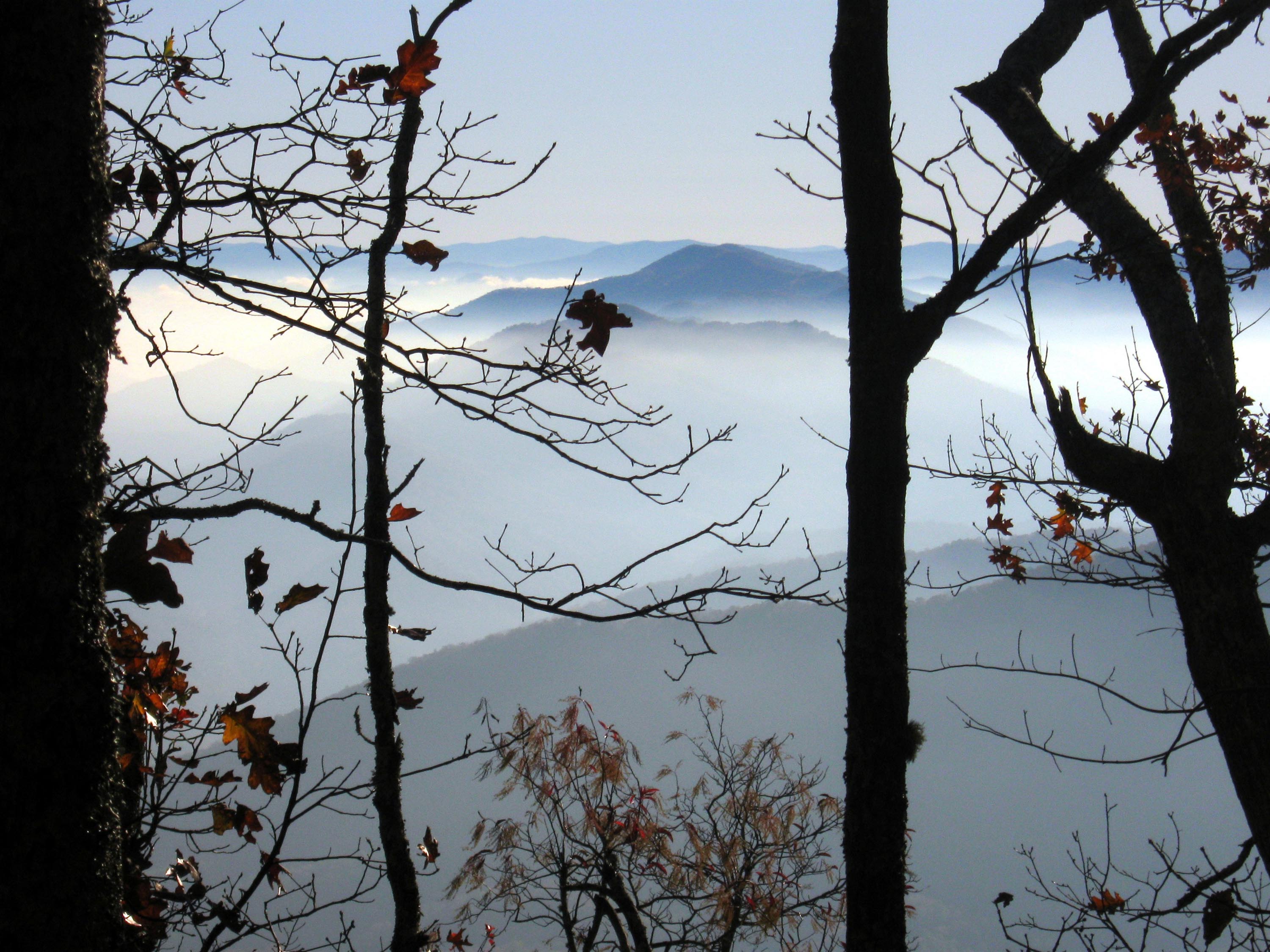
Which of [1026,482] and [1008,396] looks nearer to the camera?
[1026,482]

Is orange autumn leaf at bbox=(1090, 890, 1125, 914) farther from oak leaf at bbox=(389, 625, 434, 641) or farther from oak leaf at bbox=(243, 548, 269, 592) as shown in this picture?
oak leaf at bbox=(243, 548, 269, 592)

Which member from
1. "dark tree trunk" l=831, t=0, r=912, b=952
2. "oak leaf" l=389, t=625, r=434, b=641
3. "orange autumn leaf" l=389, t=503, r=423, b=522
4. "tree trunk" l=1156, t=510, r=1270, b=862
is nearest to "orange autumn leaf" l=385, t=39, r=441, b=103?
"orange autumn leaf" l=389, t=503, r=423, b=522

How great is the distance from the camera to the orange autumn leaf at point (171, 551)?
5.89ft

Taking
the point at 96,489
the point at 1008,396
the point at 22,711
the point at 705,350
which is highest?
the point at 705,350

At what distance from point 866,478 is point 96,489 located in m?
2.34

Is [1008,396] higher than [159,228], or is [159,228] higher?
[1008,396]

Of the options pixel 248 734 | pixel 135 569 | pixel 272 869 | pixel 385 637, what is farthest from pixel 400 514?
Result: pixel 385 637

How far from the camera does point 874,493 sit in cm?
298

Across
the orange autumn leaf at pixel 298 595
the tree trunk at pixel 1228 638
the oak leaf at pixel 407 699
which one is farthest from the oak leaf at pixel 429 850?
the tree trunk at pixel 1228 638

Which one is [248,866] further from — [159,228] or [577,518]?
[577,518]

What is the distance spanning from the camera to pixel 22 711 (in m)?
1.32

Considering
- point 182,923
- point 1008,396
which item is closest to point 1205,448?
point 182,923

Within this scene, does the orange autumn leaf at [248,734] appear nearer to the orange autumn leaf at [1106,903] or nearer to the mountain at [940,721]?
the orange autumn leaf at [1106,903]

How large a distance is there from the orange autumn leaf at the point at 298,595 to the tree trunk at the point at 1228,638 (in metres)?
3.25
